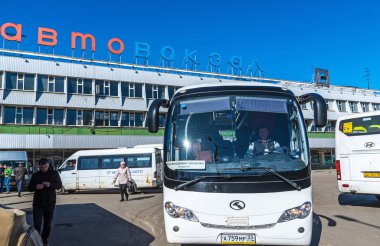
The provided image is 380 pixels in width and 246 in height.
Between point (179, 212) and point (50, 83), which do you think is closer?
point (179, 212)

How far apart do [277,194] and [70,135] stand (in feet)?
105

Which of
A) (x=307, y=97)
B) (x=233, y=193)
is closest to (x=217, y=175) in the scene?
(x=233, y=193)

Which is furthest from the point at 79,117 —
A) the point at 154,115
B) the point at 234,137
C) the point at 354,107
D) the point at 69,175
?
the point at 354,107

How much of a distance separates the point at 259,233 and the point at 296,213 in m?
0.60

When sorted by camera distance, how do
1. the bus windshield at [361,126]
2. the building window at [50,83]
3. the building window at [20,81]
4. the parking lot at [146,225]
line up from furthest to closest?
the building window at [50,83]
the building window at [20,81]
the bus windshield at [361,126]
the parking lot at [146,225]

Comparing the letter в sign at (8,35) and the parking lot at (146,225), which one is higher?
the letter в sign at (8,35)

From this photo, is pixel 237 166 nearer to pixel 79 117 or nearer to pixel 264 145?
pixel 264 145

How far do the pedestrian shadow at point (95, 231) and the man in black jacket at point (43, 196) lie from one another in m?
0.85

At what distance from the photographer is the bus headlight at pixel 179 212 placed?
5.40 m

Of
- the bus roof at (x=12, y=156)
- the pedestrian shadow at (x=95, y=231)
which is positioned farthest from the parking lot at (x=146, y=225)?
the bus roof at (x=12, y=156)

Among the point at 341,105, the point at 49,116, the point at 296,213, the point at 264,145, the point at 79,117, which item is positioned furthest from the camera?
the point at 341,105

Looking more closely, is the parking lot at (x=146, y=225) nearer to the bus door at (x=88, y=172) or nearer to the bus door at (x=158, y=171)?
the bus door at (x=158, y=171)

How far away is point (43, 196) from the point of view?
278 inches

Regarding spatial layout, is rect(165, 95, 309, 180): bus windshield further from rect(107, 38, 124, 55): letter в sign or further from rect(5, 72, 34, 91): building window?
rect(107, 38, 124, 55): letter в sign
